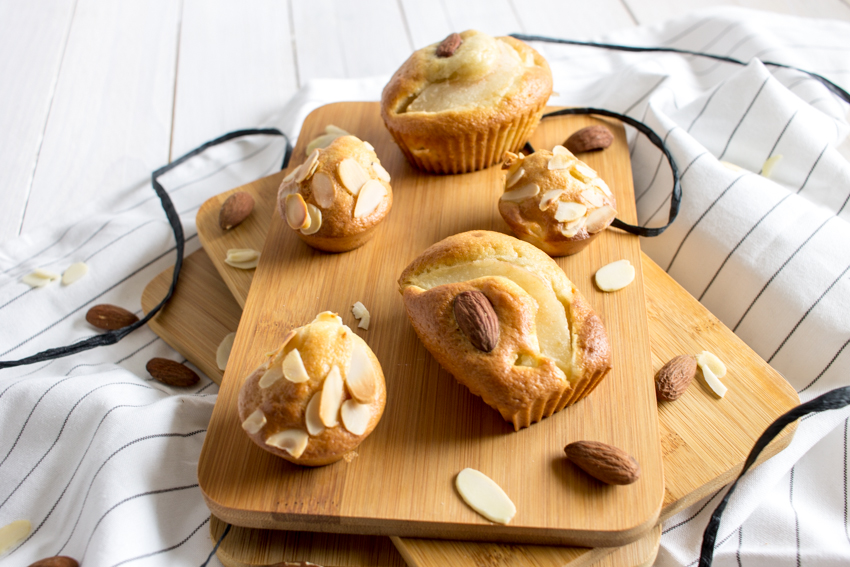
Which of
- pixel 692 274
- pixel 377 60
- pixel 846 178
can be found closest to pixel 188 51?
pixel 377 60

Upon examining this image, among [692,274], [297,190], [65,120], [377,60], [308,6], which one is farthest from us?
[308,6]

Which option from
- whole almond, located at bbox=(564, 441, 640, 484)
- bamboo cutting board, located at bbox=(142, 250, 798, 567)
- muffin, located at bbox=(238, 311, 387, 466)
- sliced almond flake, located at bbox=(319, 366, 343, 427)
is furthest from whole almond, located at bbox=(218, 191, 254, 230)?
whole almond, located at bbox=(564, 441, 640, 484)

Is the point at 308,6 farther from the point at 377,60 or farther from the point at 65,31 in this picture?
the point at 65,31

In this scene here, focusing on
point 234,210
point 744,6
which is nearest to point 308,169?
point 234,210

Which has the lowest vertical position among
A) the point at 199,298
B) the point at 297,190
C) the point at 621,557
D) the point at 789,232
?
the point at 621,557

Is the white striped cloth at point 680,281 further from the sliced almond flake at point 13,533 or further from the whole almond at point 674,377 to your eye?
the whole almond at point 674,377

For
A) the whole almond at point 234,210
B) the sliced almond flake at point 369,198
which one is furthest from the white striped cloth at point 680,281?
the sliced almond flake at point 369,198

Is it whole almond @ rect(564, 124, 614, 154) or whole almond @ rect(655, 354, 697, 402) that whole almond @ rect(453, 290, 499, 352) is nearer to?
whole almond @ rect(655, 354, 697, 402)
